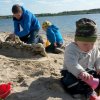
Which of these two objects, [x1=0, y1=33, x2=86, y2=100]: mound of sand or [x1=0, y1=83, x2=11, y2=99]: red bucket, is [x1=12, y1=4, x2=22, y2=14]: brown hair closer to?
[x1=0, y1=33, x2=86, y2=100]: mound of sand

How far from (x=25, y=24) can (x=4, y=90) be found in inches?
167

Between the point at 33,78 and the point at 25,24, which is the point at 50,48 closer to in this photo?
the point at 25,24

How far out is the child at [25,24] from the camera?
8.25 meters

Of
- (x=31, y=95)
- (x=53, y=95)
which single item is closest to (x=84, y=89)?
(x=53, y=95)

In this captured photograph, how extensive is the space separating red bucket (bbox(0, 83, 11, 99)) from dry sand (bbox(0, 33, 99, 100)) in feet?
0.20

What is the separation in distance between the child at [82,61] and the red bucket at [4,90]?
0.79 metres

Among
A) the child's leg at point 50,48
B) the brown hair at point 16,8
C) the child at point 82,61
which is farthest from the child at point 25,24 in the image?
the child at point 82,61

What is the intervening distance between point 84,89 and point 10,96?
3.32ft

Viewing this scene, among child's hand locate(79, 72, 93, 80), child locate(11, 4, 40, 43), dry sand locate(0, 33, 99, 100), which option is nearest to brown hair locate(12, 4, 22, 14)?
child locate(11, 4, 40, 43)

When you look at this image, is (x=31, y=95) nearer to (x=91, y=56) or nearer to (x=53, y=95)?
(x=53, y=95)

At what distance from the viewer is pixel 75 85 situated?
453cm

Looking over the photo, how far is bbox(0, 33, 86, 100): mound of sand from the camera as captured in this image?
437cm

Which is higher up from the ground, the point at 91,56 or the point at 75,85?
the point at 91,56

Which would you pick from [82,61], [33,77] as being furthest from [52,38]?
[82,61]
